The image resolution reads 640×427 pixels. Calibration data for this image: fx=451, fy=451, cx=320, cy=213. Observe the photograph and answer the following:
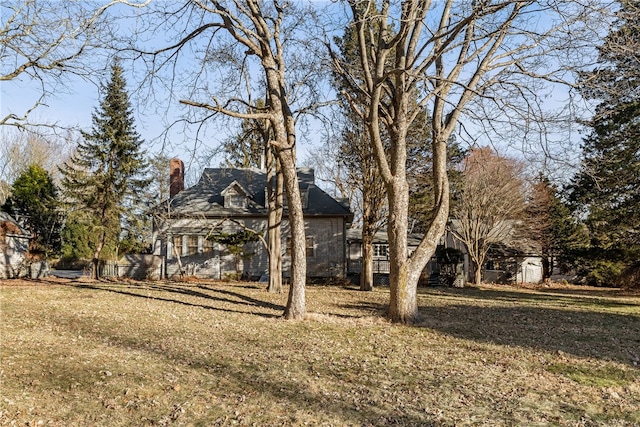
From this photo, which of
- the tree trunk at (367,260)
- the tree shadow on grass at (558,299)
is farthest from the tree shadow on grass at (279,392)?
the tree trunk at (367,260)

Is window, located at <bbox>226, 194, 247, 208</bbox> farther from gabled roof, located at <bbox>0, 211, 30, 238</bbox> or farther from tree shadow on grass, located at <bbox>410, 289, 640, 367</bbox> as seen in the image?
tree shadow on grass, located at <bbox>410, 289, 640, 367</bbox>

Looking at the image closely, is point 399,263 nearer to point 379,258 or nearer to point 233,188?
point 233,188

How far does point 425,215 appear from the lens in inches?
1027

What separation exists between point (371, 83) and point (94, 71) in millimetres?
6994

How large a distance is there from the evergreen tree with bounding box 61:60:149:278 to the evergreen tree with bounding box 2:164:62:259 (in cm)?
516

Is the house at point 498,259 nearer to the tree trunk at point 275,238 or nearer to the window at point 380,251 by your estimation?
the window at point 380,251

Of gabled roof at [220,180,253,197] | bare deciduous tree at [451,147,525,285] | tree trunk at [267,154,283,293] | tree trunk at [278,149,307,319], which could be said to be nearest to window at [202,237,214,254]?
gabled roof at [220,180,253,197]

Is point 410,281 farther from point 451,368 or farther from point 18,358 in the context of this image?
point 18,358

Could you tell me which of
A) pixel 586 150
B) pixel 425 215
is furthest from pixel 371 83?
pixel 425 215

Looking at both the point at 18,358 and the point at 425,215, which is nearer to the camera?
the point at 18,358

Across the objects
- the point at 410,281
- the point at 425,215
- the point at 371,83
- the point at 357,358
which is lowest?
the point at 357,358

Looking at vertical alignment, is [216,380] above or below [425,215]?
below

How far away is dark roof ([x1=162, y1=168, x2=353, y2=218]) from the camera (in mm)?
26266

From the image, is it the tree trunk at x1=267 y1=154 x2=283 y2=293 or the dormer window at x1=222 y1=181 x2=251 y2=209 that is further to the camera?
the dormer window at x1=222 y1=181 x2=251 y2=209
